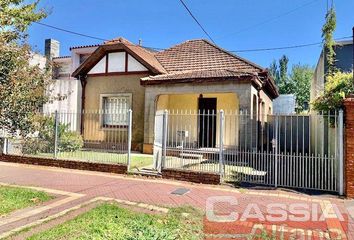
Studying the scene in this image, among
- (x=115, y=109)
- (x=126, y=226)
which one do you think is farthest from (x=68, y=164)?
(x=126, y=226)

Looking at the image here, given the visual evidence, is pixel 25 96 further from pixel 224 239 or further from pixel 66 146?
pixel 66 146

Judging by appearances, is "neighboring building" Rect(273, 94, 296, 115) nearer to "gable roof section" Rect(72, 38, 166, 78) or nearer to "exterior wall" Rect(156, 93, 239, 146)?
"exterior wall" Rect(156, 93, 239, 146)

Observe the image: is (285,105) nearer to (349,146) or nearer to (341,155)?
(341,155)

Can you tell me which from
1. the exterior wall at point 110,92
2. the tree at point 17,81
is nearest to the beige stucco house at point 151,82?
the exterior wall at point 110,92

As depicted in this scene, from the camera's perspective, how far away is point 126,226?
5.79 metres

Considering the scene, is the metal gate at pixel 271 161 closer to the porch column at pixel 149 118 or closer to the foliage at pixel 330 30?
the porch column at pixel 149 118

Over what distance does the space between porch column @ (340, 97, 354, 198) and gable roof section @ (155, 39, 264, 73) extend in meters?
7.98

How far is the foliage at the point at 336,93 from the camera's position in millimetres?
9042

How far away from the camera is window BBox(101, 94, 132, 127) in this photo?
16.9m

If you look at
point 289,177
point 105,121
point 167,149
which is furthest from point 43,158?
point 289,177

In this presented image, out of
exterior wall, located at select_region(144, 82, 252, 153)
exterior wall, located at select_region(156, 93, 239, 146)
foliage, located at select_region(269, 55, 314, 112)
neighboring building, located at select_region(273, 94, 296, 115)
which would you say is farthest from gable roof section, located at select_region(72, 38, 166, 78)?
foliage, located at select_region(269, 55, 314, 112)

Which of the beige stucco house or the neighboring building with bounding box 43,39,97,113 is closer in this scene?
the beige stucco house

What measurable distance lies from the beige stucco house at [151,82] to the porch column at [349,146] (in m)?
6.54

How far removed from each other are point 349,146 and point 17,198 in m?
8.95
